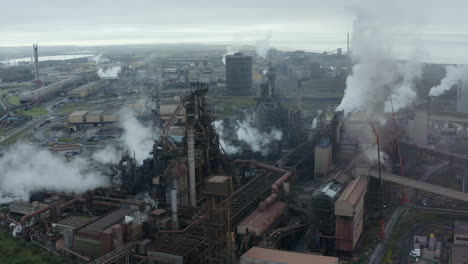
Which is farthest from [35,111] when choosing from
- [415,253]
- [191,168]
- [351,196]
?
[415,253]

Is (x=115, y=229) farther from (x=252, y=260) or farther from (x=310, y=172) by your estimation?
(x=310, y=172)

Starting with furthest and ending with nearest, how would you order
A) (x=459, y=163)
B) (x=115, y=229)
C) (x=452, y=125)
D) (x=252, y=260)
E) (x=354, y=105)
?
(x=452, y=125) → (x=354, y=105) → (x=459, y=163) → (x=115, y=229) → (x=252, y=260)

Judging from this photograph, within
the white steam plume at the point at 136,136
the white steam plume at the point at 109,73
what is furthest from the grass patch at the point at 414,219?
the white steam plume at the point at 109,73

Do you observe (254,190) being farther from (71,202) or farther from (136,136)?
(136,136)

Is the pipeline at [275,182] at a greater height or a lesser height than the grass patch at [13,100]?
lesser

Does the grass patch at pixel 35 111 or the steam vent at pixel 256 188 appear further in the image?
the grass patch at pixel 35 111

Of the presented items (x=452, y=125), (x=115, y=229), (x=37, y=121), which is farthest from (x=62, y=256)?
(x=37, y=121)

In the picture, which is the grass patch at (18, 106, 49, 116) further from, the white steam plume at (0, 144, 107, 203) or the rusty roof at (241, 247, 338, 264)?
the rusty roof at (241, 247, 338, 264)

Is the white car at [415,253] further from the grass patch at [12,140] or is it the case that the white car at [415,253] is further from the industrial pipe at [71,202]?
the grass patch at [12,140]
